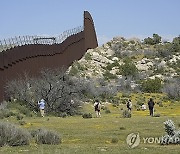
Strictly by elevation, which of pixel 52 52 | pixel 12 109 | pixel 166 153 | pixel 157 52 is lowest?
pixel 166 153

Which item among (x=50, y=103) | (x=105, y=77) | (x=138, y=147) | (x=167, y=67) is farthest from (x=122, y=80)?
(x=138, y=147)

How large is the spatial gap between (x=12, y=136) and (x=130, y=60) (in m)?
80.8

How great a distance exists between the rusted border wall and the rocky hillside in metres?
3.09

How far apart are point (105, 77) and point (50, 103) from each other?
141ft

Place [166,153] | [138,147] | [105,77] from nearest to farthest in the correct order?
[166,153], [138,147], [105,77]

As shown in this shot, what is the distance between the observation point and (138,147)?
18.4m

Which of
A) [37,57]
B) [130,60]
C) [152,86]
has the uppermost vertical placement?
[130,60]

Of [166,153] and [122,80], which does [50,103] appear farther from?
[122,80]

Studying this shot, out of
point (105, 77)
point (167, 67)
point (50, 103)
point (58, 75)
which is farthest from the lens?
point (167, 67)

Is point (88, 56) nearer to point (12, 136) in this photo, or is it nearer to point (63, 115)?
point (63, 115)

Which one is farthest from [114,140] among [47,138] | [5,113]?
[5,113]

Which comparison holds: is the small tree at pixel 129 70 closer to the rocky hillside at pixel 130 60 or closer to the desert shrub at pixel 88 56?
the rocky hillside at pixel 130 60

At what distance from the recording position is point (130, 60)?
3890 inches

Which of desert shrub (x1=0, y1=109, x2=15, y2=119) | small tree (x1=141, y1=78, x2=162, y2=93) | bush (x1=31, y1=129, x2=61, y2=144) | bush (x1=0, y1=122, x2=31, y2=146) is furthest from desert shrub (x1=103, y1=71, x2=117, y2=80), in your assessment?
bush (x1=0, y1=122, x2=31, y2=146)
